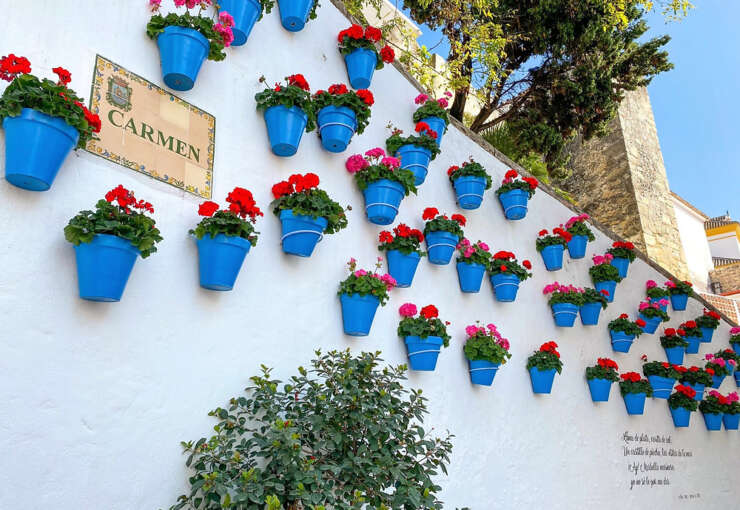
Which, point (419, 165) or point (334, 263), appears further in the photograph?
point (419, 165)

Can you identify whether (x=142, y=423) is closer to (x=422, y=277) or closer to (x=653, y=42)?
(x=422, y=277)

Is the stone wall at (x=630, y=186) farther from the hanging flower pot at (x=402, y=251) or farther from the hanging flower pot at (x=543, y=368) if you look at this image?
the hanging flower pot at (x=402, y=251)

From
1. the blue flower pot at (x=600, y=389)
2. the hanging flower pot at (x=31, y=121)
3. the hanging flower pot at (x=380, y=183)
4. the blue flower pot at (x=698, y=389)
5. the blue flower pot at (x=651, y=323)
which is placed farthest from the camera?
the blue flower pot at (x=698, y=389)

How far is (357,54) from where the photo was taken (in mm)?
3248

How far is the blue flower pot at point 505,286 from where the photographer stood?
12.7 ft

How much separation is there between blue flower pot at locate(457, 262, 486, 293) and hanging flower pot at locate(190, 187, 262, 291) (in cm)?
188

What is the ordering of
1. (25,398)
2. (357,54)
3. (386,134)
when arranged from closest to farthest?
(25,398) < (357,54) < (386,134)

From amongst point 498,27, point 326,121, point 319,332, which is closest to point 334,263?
point 319,332

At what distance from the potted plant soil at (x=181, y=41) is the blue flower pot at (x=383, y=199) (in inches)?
45.1

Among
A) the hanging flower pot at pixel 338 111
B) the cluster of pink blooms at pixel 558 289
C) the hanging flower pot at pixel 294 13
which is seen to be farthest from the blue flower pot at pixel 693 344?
the hanging flower pot at pixel 294 13

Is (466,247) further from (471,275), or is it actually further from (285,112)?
(285,112)

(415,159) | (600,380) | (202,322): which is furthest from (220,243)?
(600,380)

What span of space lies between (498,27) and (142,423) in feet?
17.7

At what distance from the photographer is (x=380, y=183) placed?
9.80 feet
